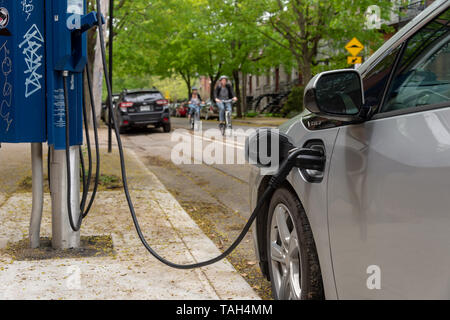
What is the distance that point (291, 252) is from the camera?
2875 millimetres

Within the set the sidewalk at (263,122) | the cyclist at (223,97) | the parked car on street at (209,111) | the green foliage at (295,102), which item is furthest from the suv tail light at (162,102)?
the parked car on street at (209,111)

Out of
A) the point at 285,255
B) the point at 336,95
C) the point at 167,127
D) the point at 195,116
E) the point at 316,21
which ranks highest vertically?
the point at 316,21

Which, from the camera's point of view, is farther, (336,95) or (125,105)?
(125,105)

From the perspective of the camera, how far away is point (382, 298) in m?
2.05

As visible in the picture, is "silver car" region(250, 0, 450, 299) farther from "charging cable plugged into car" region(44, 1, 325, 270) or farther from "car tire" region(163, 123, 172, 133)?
"car tire" region(163, 123, 172, 133)

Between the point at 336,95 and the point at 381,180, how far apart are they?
0.46m

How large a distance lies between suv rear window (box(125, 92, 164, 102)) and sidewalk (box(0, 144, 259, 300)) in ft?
50.2

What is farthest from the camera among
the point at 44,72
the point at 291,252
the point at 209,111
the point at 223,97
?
the point at 209,111

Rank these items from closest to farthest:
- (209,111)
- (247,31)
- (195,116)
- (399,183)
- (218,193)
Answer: (399,183) → (218,193) → (195,116) → (247,31) → (209,111)

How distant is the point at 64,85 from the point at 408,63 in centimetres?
253

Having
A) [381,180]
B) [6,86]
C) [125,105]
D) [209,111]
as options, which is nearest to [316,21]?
[125,105]

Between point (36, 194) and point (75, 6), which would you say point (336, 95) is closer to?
point (75, 6)

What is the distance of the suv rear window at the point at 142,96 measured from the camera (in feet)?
70.2

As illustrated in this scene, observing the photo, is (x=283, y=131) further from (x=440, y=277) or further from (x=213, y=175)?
(x=213, y=175)
